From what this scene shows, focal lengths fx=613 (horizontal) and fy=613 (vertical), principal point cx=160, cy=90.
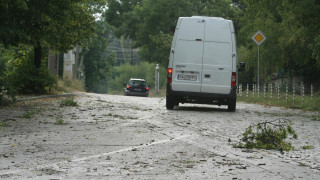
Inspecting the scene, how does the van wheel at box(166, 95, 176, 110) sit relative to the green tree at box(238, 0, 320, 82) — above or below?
below

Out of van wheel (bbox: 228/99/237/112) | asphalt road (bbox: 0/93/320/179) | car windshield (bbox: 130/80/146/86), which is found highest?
car windshield (bbox: 130/80/146/86)

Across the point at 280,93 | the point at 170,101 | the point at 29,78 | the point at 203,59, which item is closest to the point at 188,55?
the point at 203,59

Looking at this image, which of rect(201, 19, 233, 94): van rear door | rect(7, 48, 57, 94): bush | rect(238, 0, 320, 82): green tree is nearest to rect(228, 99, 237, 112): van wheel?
rect(201, 19, 233, 94): van rear door

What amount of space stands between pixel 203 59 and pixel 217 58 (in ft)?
1.41

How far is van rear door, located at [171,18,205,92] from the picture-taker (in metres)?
18.7

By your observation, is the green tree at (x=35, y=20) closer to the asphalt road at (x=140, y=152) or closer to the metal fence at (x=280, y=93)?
the asphalt road at (x=140, y=152)

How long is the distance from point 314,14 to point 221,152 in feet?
44.8

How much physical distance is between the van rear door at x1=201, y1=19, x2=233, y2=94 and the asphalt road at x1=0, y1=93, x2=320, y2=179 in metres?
4.81

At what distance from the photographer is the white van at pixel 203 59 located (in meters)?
18.7

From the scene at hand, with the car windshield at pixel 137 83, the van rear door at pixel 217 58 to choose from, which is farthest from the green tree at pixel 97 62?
the van rear door at pixel 217 58

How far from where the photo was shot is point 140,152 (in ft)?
28.4

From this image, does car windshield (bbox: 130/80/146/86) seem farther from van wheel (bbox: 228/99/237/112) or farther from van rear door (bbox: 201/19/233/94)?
van rear door (bbox: 201/19/233/94)

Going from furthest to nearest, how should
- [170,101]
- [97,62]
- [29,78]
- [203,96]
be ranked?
[97,62] < [29,78] < [170,101] < [203,96]

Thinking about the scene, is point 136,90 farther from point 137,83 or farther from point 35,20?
point 35,20
